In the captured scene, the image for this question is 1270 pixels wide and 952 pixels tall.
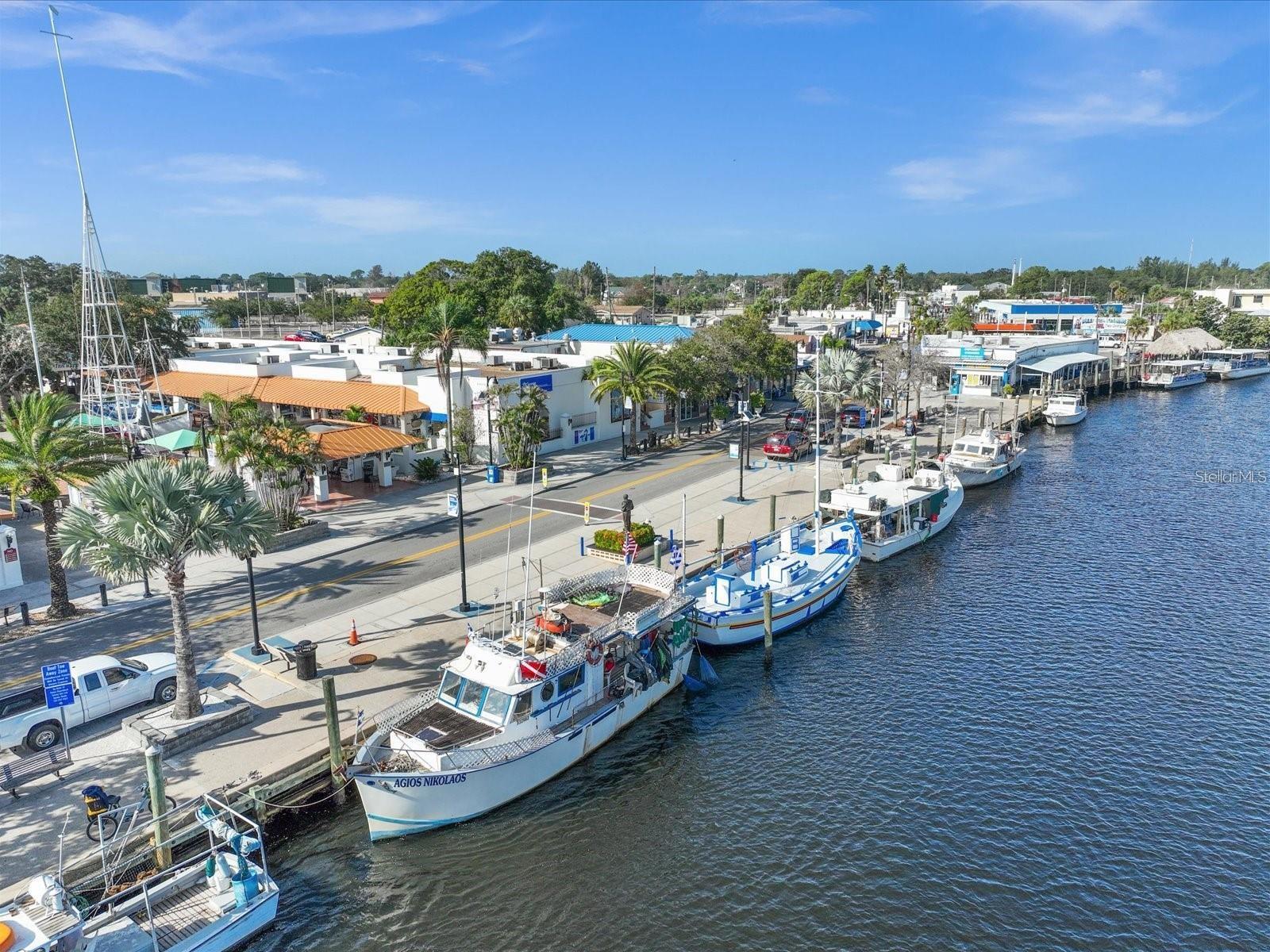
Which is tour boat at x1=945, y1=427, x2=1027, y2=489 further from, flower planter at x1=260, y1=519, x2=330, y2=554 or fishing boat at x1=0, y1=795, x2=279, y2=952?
fishing boat at x1=0, y1=795, x2=279, y2=952

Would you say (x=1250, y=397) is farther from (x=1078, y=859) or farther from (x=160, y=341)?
(x=160, y=341)

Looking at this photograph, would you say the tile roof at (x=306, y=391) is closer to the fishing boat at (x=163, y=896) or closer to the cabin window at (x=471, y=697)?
the cabin window at (x=471, y=697)

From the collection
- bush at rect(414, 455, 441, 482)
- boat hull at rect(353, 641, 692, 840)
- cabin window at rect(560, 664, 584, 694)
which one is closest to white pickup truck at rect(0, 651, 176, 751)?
boat hull at rect(353, 641, 692, 840)

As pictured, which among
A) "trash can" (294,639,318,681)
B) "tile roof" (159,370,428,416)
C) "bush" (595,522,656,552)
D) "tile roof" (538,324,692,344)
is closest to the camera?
"trash can" (294,639,318,681)

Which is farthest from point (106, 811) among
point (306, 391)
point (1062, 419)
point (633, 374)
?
point (1062, 419)

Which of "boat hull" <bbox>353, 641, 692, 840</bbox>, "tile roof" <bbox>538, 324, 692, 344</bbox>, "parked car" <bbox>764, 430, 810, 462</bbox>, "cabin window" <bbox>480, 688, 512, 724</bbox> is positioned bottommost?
"boat hull" <bbox>353, 641, 692, 840</bbox>

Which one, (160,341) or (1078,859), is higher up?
(160,341)

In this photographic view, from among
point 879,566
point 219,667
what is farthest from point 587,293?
point 219,667
